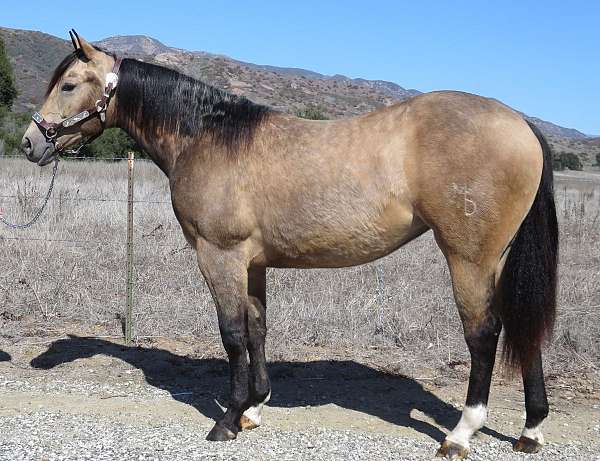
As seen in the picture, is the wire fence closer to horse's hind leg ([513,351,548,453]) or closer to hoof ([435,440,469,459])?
hoof ([435,440,469,459])

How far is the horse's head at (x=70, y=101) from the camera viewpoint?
473 centimetres

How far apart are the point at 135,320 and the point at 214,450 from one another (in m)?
3.18

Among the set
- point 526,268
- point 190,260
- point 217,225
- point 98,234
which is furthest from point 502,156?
point 98,234

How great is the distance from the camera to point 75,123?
4758 millimetres

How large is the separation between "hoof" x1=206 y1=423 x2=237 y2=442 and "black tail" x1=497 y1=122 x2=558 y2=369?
6.33 feet

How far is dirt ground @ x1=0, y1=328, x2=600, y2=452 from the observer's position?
186 inches

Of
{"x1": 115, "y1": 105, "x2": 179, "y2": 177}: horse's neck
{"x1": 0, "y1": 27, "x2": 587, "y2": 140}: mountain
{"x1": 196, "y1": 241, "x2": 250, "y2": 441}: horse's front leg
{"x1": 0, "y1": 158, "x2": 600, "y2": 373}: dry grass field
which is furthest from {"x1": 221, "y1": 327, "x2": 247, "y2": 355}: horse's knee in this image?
{"x1": 0, "y1": 27, "x2": 587, "y2": 140}: mountain

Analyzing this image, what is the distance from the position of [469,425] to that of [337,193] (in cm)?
164

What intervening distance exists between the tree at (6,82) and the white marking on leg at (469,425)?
22948mm

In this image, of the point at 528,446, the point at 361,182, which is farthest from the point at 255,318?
the point at 528,446

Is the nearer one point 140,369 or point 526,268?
point 526,268

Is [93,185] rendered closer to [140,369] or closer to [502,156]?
[140,369]

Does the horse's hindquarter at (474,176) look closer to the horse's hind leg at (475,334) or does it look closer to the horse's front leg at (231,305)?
the horse's hind leg at (475,334)

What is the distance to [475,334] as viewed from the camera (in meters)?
4.04
